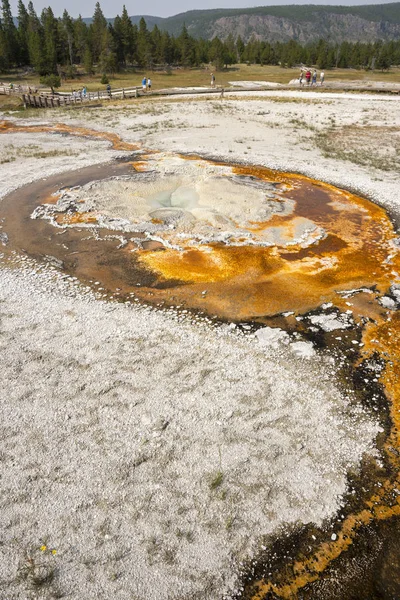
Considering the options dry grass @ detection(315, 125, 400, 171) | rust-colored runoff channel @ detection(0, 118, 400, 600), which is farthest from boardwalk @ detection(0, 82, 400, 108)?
rust-colored runoff channel @ detection(0, 118, 400, 600)

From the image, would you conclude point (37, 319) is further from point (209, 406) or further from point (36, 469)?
point (209, 406)

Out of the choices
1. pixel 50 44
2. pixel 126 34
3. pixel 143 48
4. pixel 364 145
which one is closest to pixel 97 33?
pixel 126 34

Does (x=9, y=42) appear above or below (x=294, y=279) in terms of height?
above

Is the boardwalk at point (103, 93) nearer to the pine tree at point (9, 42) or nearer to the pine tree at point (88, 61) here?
the pine tree at point (88, 61)

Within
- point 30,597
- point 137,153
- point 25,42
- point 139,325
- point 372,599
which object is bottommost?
point 372,599

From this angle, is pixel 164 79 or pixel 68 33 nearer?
pixel 164 79

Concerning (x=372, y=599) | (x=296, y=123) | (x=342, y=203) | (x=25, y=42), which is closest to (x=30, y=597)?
(x=372, y=599)

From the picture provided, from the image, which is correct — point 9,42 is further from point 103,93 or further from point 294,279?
point 294,279

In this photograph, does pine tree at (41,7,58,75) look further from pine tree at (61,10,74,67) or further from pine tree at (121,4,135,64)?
pine tree at (121,4,135,64)

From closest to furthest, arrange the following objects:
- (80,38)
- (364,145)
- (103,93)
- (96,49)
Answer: (364,145) < (103,93) < (80,38) < (96,49)
